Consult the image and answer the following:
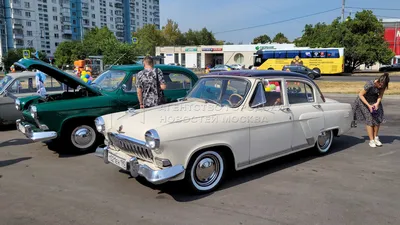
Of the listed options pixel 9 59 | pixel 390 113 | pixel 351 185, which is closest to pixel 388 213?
pixel 351 185

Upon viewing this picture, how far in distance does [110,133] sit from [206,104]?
148cm

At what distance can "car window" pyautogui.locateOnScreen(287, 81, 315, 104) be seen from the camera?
5.38 m

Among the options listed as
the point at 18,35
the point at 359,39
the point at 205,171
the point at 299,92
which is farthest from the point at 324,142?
the point at 18,35

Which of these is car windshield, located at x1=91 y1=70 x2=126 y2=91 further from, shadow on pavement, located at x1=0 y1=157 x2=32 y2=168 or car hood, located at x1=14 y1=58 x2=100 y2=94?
shadow on pavement, located at x1=0 y1=157 x2=32 y2=168

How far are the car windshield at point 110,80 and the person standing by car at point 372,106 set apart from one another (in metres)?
5.04

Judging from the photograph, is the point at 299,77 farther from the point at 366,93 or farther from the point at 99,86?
the point at 99,86

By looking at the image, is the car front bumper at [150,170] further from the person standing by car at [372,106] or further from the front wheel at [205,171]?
the person standing by car at [372,106]

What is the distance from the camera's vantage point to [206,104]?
15.8ft

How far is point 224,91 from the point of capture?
4902mm

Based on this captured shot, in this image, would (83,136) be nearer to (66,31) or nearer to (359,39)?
(359,39)

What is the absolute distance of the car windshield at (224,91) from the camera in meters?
4.73

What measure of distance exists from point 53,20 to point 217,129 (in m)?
103

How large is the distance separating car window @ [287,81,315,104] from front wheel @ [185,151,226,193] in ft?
5.97

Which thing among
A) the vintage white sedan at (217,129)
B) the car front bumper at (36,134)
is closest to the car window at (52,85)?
the car front bumper at (36,134)
